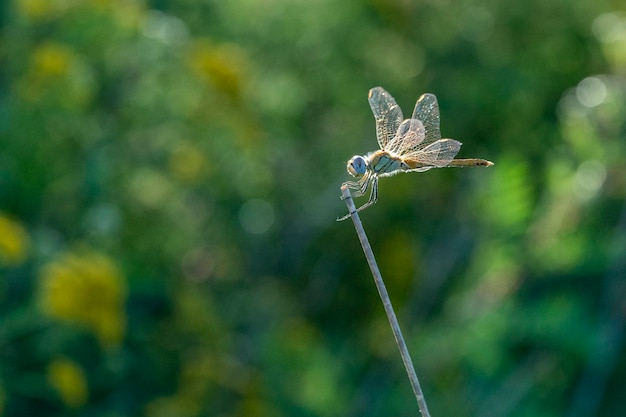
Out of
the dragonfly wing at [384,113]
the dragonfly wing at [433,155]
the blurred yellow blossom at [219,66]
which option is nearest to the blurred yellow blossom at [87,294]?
the blurred yellow blossom at [219,66]

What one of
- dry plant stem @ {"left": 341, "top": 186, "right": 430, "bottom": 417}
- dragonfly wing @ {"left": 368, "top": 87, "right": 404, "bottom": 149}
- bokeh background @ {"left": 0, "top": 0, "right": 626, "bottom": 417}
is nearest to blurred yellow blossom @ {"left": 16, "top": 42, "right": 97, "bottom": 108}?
bokeh background @ {"left": 0, "top": 0, "right": 626, "bottom": 417}

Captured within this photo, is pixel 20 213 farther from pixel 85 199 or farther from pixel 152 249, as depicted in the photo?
pixel 152 249

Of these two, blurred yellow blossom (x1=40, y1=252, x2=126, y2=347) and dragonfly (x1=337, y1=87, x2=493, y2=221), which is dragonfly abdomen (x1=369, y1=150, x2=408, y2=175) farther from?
blurred yellow blossom (x1=40, y1=252, x2=126, y2=347)

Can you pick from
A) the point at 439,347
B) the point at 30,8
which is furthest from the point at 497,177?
the point at 30,8

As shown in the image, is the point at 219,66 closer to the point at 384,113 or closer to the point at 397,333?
the point at 384,113

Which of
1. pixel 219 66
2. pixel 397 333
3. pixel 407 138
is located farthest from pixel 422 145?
pixel 219 66

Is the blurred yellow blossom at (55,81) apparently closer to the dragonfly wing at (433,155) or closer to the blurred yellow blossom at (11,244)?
the blurred yellow blossom at (11,244)
